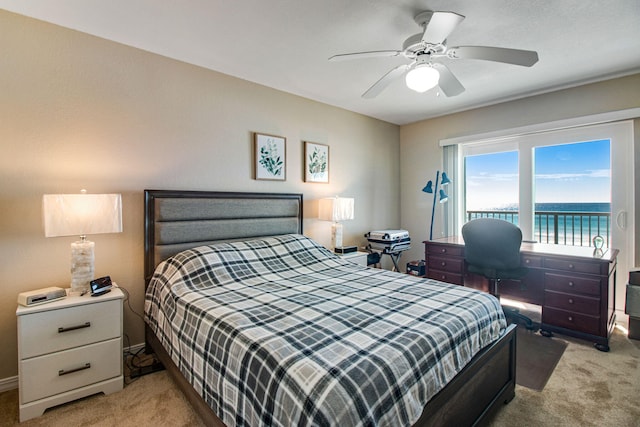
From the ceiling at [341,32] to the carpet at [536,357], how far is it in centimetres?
241

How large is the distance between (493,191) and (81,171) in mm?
4299

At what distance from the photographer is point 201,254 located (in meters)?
2.38

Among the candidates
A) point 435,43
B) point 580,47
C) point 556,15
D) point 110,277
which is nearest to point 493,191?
point 580,47

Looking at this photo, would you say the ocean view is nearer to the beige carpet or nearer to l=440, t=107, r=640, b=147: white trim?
l=440, t=107, r=640, b=147: white trim

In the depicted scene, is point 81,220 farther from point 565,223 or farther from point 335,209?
point 565,223

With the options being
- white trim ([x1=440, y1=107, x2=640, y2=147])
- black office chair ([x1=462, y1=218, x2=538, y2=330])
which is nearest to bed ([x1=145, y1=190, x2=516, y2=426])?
black office chair ([x1=462, y1=218, x2=538, y2=330])

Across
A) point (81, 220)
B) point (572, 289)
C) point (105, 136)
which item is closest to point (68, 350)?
point (81, 220)

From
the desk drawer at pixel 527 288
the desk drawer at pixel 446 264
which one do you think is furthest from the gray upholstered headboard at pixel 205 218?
the desk drawer at pixel 527 288

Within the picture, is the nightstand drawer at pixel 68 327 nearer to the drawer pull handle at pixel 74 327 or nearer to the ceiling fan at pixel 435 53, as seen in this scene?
the drawer pull handle at pixel 74 327

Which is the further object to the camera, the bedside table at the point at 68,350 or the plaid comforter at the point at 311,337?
the bedside table at the point at 68,350

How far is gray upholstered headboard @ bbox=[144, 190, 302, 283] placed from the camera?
8.21ft

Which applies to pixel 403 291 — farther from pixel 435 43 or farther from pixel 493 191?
pixel 493 191

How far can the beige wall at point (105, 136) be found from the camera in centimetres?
204

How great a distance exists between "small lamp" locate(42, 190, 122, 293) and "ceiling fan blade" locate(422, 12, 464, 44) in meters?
2.17
